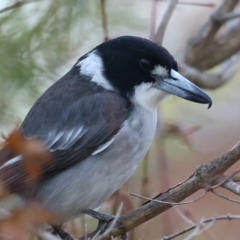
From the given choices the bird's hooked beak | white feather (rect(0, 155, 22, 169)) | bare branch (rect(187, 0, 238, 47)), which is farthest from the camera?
bare branch (rect(187, 0, 238, 47))

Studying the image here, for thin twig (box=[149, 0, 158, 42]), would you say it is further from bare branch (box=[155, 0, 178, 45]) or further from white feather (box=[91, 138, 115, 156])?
white feather (box=[91, 138, 115, 156])

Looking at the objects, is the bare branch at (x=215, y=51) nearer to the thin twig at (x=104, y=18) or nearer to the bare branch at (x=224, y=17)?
the bare branch at (x=224, y=17)

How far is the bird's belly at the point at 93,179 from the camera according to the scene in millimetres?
2730

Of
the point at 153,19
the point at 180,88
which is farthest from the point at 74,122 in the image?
the point at 153,19

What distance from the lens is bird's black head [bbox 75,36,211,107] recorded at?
289cm

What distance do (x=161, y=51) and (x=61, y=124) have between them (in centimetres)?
51

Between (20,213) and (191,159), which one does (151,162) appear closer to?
(191,159)

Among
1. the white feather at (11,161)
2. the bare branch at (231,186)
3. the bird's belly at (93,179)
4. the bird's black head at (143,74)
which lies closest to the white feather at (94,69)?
the bird's black head at (143,74)

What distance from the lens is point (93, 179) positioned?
273 cm

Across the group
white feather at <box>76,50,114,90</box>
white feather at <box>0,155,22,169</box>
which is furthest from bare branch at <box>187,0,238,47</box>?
white feather at <box>0,155,22,169</box>

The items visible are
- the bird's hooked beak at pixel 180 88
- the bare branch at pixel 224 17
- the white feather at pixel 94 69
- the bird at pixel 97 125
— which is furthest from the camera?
the bare branch at pixel 224 17

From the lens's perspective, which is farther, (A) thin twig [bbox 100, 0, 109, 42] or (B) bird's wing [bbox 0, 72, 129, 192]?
(A) thin twig [bbox 100, 0, 109, 42]

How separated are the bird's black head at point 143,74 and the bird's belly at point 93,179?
0.18 m

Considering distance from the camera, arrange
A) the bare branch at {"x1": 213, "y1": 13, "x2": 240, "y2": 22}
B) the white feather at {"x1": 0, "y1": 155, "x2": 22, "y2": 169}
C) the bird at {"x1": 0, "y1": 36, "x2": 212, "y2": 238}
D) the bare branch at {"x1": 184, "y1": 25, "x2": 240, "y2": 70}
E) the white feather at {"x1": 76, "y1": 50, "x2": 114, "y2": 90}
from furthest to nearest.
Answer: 1. the bare branch at {"x1": 184, "y1": 25, "x2": 240, "y2": 70}
2. the bare branch at {"x1": 213, "y1": 13, "x2": 240, "y2": 22}
3. the white feather at {"x1": 76, "y1": 50, "x2": 114, "y2": 90}
4. the bird at {"x1": 0, "y1": 36, "x2": 212, "y2": 238}
5. the white feather at {"x1": 0, "y1": 155, "x2": 22, "y2": 169}
